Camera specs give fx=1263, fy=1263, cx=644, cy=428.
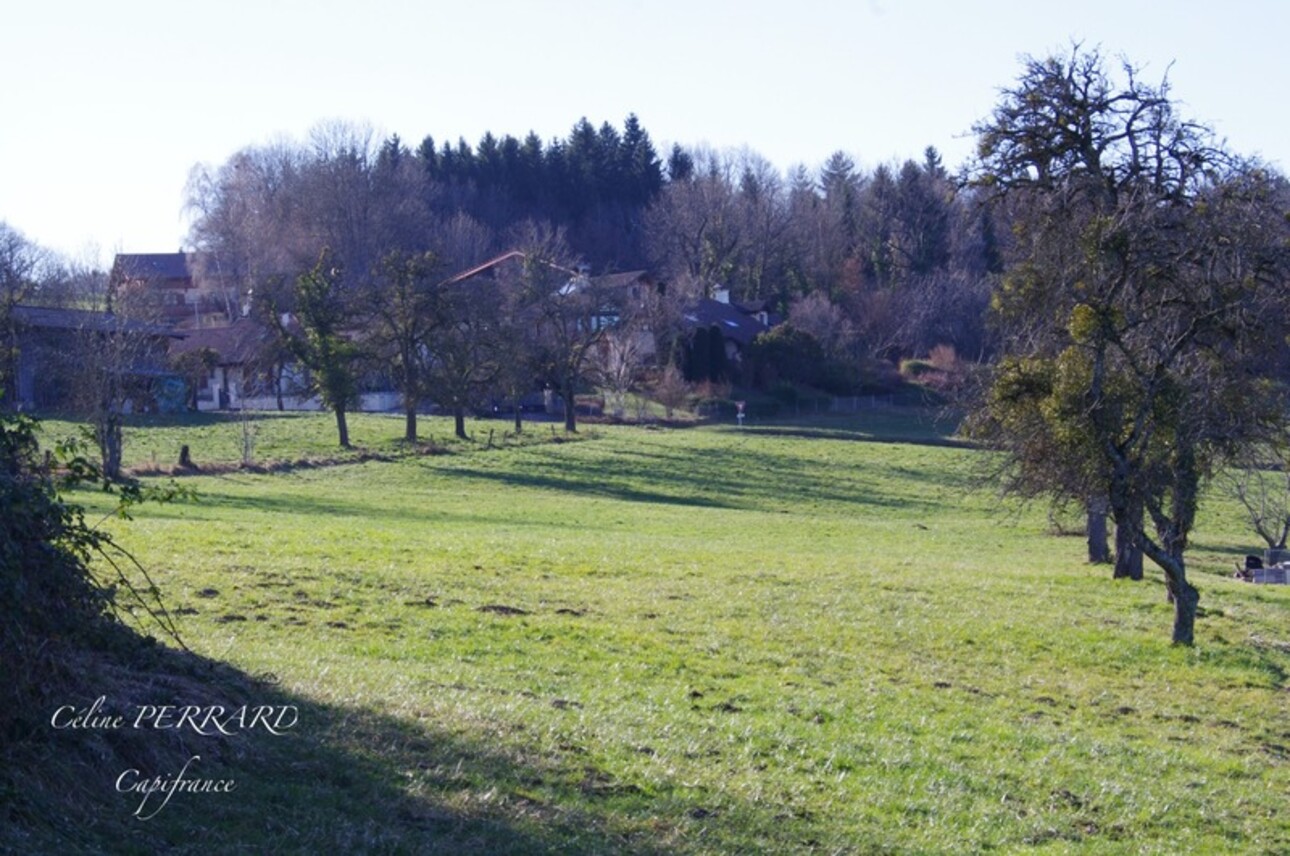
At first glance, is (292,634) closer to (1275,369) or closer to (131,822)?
(131,822)

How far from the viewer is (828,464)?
6031 cm

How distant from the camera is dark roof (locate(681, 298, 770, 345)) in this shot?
9406 cm

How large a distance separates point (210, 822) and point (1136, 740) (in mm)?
10527

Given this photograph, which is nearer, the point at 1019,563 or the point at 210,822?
the point at 210,822

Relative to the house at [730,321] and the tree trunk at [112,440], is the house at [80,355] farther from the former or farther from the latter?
the house at [730,321]

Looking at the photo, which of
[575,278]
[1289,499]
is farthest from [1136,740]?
[575,278]

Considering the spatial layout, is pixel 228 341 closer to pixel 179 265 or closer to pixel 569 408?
pixel 569 408

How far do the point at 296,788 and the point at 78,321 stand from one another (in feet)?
142

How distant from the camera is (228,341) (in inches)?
3391

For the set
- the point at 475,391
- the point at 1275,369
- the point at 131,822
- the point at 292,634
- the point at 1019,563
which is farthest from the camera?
the point at 475,391

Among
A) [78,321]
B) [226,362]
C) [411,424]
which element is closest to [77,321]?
[78,321]

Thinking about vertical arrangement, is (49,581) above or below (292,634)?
above

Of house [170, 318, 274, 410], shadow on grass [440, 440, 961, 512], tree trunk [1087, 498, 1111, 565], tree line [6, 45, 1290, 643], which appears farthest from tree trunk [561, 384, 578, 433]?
tree trunk [1087, 498, 1111, 565]

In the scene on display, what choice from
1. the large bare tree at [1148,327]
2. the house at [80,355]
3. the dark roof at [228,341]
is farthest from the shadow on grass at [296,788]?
the dark roof at [228,341]
